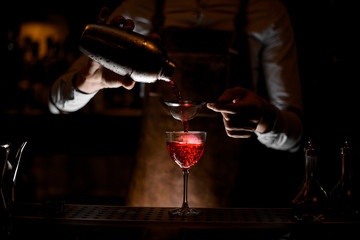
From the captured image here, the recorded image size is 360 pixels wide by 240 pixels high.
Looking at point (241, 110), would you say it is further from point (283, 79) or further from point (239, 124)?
point (283, 79)

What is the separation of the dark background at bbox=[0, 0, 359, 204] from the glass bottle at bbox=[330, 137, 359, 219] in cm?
148

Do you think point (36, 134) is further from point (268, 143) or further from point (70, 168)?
point (268, 143)

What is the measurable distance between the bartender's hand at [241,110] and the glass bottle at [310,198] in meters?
0.36

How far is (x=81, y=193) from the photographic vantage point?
3047 mm

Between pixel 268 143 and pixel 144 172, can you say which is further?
pixel 144 172

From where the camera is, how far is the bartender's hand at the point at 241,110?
143 centimetres

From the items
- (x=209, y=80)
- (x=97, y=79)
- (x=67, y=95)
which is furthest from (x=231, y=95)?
(x=67, y=95)

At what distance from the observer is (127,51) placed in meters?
1.21

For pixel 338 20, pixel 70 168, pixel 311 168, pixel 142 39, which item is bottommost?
pixel 70 168

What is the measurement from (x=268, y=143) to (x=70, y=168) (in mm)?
1714

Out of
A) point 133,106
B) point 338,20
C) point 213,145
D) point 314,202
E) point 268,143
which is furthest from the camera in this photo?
point 133,106

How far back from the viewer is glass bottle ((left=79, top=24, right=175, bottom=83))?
1.21m

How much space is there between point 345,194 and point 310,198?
15 centimetres

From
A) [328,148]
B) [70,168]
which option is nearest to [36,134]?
→ [70,168]
